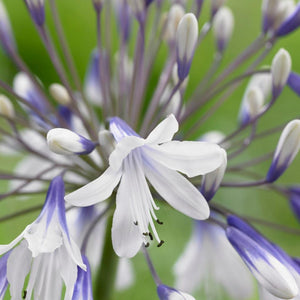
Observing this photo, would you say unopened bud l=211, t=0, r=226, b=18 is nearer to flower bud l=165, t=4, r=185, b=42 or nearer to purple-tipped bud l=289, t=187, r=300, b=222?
flower bud l=165, t=4, r=185, b=42

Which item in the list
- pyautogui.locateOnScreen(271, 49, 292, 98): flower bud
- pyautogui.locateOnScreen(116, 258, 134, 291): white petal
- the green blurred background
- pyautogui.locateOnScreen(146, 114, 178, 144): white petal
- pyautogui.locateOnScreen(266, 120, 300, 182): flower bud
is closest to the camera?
pyautogui.locateOnScreen(146, 114, 178, 144): white petal

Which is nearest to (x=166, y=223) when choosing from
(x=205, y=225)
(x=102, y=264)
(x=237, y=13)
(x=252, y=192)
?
(x=252, y=192)

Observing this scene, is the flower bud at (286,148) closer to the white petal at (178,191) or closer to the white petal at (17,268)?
the white petal at (178,191)

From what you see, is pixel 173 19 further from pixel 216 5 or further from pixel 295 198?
pixel 295 198

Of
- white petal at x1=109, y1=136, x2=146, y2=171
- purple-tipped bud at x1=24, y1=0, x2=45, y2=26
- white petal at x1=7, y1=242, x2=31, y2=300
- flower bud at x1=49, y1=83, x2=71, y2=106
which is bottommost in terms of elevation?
white petal at x1=7, y1=242, x2=31, y2=300

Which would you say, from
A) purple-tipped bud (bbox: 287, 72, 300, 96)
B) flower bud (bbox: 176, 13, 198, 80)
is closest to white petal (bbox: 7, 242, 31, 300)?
flower bud (bbox: 176, 13, 198, 80)

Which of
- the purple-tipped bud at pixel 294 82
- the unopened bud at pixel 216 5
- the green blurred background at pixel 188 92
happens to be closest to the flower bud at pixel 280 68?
the purple-tipped bud at pixel 294 82
